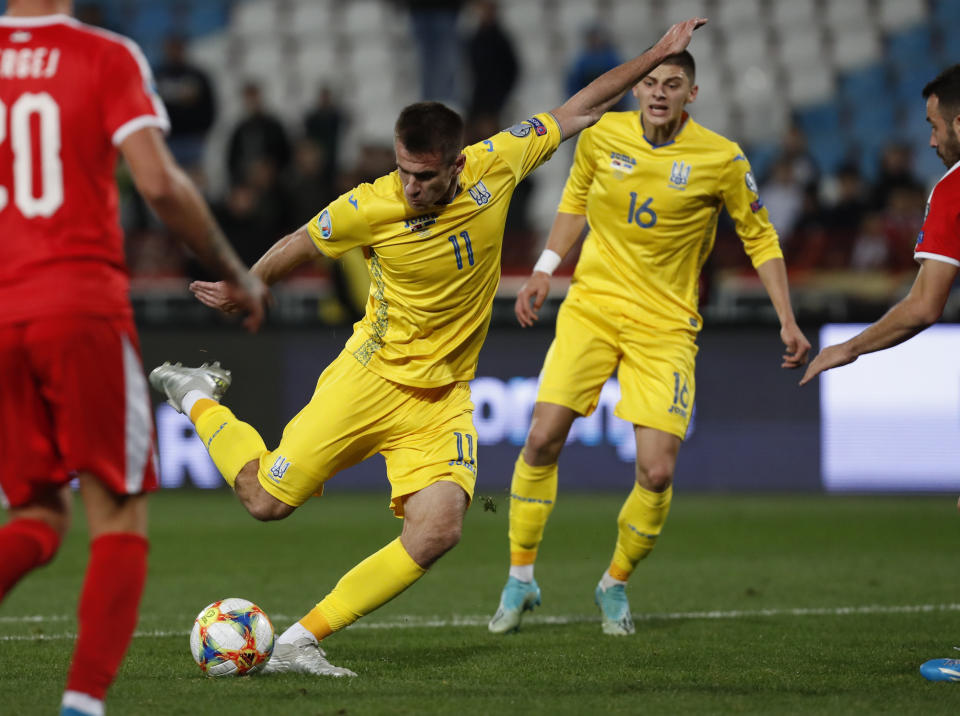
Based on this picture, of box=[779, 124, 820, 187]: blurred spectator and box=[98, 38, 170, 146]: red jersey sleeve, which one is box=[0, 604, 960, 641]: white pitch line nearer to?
box=[98, 38, 170, 146]: red jersey sleeve

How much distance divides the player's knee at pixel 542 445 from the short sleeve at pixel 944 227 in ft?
7.29

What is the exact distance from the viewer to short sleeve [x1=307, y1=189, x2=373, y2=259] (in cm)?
532

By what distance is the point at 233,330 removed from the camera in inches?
463

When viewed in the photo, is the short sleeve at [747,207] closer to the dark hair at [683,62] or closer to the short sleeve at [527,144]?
the dark hair at [683,62]

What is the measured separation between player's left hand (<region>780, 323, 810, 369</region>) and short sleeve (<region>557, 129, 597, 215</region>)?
1.30m

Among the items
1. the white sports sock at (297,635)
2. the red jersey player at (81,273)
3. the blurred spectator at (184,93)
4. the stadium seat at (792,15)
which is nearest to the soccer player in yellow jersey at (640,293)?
the white sports sock at (297,635)

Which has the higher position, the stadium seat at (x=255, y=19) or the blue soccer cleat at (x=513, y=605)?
the stadium seat at (x=255, y=19)

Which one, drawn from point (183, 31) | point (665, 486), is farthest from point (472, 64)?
point (665, 486)

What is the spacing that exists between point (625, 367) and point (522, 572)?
3.73 feet

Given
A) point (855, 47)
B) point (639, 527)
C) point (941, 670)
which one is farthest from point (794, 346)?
point (855, 47)

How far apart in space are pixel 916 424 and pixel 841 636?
18.8 feet

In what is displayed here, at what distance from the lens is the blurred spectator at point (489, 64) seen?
14758 mm

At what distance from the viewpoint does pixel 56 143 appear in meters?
3.66

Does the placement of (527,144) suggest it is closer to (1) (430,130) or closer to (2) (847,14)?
(1) (430,130)
